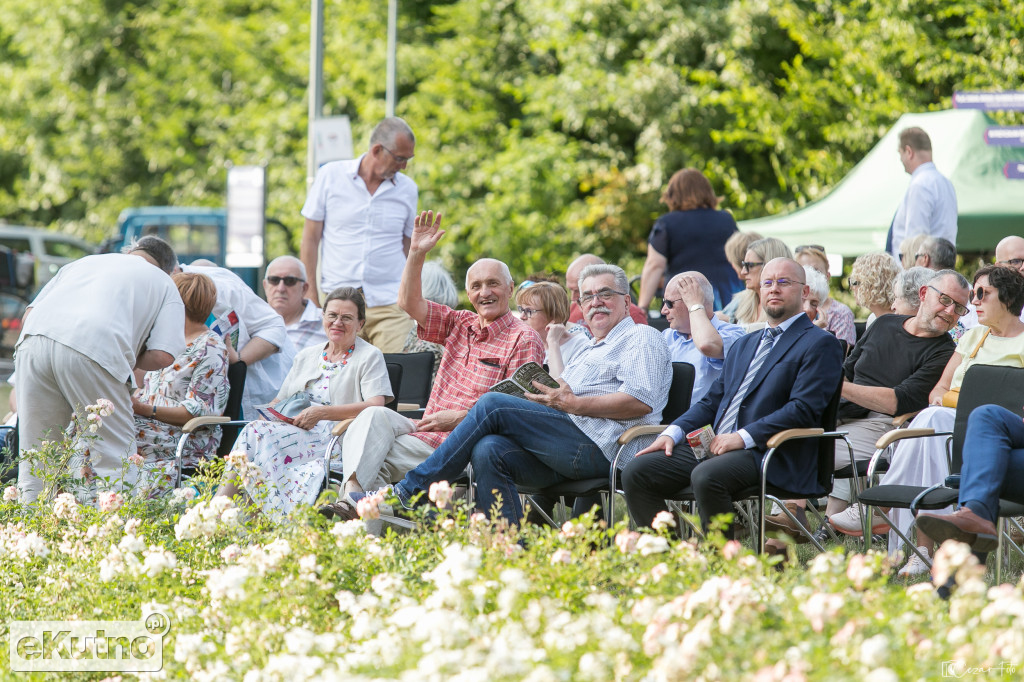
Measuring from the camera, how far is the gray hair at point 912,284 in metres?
5.95

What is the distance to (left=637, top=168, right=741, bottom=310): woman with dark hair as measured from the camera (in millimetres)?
8383

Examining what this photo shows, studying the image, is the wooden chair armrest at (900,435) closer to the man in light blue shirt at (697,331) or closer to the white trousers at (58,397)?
the man in light blue shirt at (697,331)

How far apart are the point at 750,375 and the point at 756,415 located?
0.19 meters

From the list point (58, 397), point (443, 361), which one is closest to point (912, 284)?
point (443, 361)

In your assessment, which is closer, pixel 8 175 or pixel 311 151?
pixel 311 151

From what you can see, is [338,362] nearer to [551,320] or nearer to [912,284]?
[551,320]

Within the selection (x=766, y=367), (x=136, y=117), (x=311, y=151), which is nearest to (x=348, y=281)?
(x=766, y=367)

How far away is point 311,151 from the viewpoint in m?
13.5

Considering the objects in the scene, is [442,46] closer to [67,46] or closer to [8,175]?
[67,46]

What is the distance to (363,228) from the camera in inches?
299

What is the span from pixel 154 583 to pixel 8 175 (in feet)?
89.5

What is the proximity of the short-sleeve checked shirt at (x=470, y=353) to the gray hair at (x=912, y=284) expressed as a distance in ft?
5.87

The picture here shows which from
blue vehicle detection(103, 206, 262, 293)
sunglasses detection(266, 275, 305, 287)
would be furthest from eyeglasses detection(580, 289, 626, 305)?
blue vehicle detection(103, 206, 262, 293)

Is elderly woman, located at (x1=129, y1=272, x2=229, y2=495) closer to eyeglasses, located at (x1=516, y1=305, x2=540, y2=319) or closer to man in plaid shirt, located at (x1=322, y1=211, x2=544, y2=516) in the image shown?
man in plaid shirt, located at (x1=322, y1=211, x2=544, y2=516)
